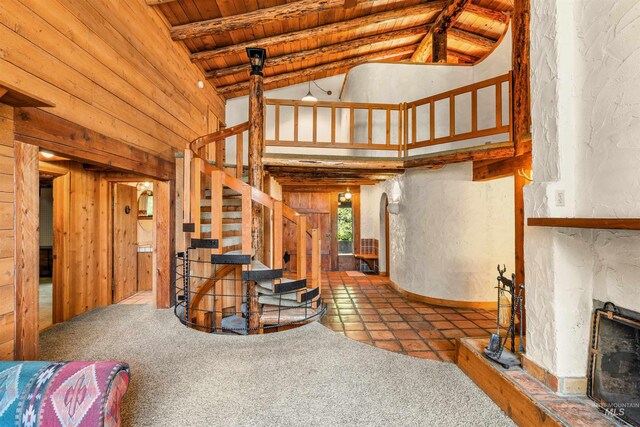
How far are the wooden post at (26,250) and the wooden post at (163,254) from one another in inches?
60.8

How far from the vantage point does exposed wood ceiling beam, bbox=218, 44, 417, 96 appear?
581 centimetres

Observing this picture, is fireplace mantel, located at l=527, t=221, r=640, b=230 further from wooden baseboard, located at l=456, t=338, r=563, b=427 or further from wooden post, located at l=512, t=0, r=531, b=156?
wooden post, located at l=512, t=0, r=531, b=156

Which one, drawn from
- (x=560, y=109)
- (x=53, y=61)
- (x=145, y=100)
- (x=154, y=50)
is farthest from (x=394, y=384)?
(x=154, y=50)

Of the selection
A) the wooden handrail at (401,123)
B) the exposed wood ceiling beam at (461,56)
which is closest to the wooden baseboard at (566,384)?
the wooden handrail at (401,123)

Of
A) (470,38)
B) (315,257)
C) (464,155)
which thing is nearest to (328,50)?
(470,38)

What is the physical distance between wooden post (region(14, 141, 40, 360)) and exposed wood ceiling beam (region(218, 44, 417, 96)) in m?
4.27

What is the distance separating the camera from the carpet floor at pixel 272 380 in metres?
1.79

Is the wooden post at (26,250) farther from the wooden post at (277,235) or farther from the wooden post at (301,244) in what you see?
the wooden post at (301,244)

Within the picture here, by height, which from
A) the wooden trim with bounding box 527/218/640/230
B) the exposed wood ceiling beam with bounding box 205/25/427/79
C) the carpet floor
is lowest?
the carpet floor

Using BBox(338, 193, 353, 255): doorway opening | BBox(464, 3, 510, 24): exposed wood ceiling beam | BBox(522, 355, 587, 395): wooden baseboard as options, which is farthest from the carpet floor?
BBox(464, 3, 510, 24): exposed wood ceiling beam

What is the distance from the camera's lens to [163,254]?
362 centimetres

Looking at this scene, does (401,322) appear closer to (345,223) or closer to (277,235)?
(277,235)

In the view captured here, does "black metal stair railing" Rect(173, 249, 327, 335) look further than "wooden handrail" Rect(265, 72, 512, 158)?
No

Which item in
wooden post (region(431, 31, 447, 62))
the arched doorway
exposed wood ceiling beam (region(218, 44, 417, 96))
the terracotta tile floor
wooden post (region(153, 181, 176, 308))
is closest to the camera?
the terracotta tile floor
